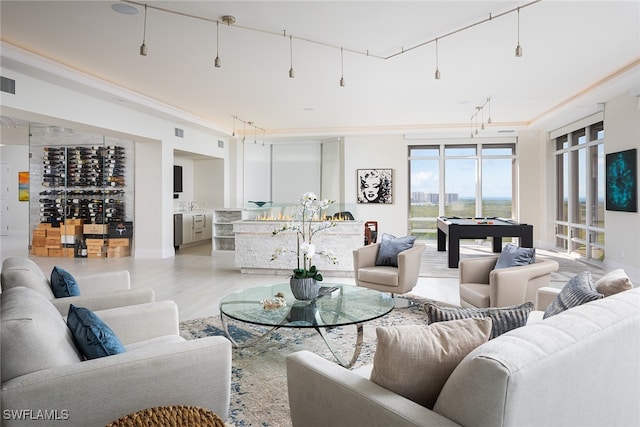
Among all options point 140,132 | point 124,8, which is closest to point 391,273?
point 124,8

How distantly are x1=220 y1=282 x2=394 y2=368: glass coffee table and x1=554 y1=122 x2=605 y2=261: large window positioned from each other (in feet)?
19.8

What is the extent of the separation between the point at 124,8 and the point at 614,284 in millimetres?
4353

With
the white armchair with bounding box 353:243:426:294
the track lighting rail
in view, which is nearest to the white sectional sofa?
the white armchair with bounding box 353:243:426:294

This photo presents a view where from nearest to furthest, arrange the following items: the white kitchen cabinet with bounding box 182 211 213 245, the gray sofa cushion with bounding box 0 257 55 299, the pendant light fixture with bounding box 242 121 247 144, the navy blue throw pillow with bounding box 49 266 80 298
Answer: the gray sofa cushion with bounding box 0 257 55 299 < the navy blue throw pillow with bounding box 49 266 80 298 < the white kitchen cabinet with bounding box 182 211 213 245 < the pendant light fixture with bounding box 242 121 247 144

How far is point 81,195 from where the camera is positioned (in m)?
8.78

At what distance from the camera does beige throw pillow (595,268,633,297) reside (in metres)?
2.22

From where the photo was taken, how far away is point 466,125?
985cm

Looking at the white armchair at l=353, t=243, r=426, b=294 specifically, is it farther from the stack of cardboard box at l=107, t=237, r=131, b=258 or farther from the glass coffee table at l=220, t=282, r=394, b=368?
the stack of cardboard box at l=107, t=237, r=131, b=258

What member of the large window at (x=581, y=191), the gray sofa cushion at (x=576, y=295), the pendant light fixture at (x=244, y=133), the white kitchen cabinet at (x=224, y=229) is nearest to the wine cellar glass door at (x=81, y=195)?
the white kitchen cabinet at (x=224, y=229)

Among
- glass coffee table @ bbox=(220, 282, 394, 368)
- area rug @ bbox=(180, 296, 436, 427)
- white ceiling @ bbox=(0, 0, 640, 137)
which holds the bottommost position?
area rug @ bbox=(180, 296, 436, 427)

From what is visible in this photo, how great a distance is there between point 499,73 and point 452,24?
80.5 inches

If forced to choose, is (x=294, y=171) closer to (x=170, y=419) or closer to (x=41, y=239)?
(x=41, y=239)

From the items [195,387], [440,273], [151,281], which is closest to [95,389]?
[195,387]

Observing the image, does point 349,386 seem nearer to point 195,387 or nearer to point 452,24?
point 195,387
